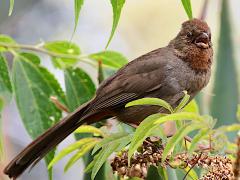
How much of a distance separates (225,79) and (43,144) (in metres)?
1.25

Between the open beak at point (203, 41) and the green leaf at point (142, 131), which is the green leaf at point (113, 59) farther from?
the green leaf at point (142, 131)

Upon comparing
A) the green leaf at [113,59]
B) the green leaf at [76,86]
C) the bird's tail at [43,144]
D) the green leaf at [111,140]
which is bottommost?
the bird's tail at [43,144]

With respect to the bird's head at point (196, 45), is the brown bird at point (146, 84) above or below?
below

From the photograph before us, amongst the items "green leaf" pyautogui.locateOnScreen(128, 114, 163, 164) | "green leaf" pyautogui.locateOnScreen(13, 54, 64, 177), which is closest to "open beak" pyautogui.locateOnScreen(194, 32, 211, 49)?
"green leaf" pyautogui.locateOnScreen(13, 54, 64, 177)

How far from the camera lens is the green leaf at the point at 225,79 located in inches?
155

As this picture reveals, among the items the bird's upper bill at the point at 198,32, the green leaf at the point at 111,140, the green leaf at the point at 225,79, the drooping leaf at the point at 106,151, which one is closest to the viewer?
the drooping leaf at the point at 106,151

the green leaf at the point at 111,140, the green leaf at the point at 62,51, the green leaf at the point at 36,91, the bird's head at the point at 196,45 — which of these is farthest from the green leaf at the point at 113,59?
the green leaf at the point at 111,140

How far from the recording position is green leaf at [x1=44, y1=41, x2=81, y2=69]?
11.7 feet

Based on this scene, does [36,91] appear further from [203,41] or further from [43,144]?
[203,41]

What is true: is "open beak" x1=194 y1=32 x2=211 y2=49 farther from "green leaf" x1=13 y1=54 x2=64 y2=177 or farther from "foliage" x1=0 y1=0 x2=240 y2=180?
"green leaf" x1=13 y1=54 x2=64 y2=177

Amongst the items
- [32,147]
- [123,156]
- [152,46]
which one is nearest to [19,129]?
[152,46]

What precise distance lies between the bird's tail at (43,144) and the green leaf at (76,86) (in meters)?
0.09

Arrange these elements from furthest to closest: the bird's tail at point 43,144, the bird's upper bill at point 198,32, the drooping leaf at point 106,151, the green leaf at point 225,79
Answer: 1. the bird's upper bill at point 198,32
2. the green leaf at point 225,79
3. the bird's tail at point 43,144
4. the drooping leaf at point 106,151

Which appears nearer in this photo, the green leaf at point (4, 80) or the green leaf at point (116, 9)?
the green leaf at point (116, 9)
